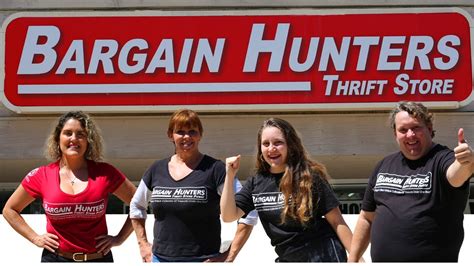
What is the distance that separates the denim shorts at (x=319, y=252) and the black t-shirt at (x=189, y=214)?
0.50 meters

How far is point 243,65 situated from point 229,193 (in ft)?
18.1

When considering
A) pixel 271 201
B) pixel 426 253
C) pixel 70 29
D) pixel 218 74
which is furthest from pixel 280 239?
pixel 70 29

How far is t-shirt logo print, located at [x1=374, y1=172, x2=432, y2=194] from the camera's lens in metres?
3.44

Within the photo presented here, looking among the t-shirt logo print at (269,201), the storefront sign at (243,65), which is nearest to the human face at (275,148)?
the t-shirt logo print at (269,201)

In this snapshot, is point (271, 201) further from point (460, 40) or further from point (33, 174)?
point (460, 40)

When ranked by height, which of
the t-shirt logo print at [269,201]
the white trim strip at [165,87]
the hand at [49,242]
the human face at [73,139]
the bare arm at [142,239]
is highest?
the white trim strip at [165,87]

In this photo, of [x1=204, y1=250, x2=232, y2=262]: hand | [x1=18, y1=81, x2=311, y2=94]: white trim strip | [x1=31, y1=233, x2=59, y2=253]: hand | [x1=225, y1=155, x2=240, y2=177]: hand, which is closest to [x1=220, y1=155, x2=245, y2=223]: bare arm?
[x1=225, y1=155, x2=240, y2=177]: hand

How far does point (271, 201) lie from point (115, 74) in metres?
5.83

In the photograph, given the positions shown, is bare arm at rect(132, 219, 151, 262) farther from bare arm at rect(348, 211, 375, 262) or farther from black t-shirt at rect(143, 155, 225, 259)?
bare arm at rect(348, 211, 375, 262)

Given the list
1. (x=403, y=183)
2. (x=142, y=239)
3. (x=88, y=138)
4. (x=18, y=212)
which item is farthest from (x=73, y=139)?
(x=403, y=183)

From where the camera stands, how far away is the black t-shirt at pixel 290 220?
3551mm

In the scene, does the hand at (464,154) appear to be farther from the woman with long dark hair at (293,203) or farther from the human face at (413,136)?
the woman with long dark hair at (293,203)

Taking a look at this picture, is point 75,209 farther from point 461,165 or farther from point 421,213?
point 461,165

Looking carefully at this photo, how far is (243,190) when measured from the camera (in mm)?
3822
